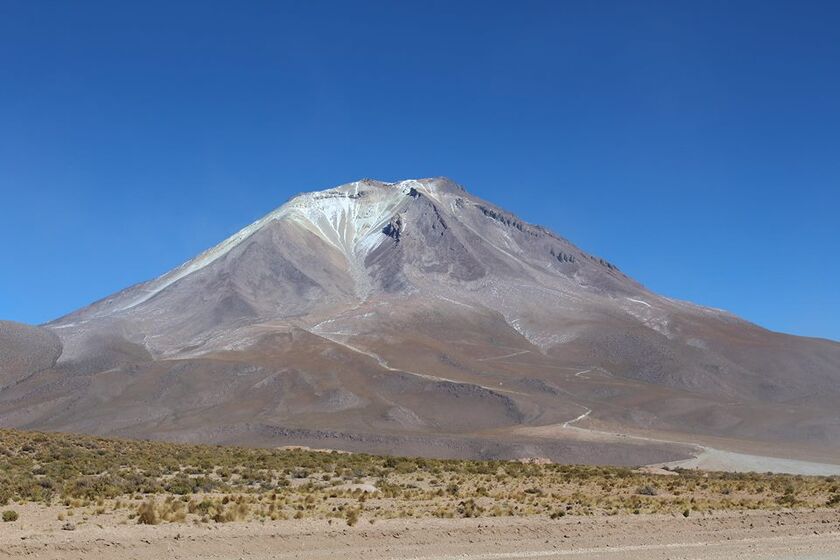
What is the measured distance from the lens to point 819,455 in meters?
87.2

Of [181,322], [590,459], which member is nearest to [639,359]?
[590,459]

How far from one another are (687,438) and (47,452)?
239ft

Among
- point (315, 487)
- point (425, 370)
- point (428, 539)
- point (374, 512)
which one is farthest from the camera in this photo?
point (425, 370)

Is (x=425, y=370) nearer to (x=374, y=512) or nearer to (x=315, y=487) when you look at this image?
(x=315, y=487)

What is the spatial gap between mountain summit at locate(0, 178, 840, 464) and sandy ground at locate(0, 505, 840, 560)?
57830mm

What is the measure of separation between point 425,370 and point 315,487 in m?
99.3

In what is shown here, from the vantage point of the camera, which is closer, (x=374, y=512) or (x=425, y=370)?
(x=374, y=512)

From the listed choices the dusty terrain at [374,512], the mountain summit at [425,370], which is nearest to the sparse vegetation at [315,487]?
the dusty terrain at [374,512]

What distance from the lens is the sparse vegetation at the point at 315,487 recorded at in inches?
908

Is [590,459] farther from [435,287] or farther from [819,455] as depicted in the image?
[435,287]

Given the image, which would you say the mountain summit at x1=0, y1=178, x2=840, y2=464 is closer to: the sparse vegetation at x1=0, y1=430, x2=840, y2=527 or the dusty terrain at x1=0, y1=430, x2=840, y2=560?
the sparse vegetation at x1=0, y1=430, x2=840, y2=527

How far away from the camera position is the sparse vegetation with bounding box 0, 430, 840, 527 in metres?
23.1

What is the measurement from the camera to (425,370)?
128 meters

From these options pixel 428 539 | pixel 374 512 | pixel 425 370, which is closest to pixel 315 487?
pixel 374 512
